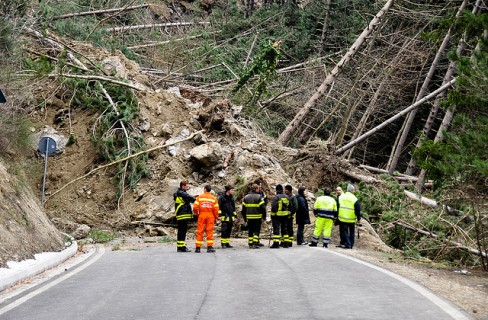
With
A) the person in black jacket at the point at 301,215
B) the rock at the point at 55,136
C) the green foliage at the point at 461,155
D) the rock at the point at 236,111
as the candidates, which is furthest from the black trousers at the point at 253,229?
the rock at the point at 55,136

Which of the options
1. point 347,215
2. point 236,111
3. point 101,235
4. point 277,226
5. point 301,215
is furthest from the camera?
point 236,111

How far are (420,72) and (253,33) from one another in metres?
9.77

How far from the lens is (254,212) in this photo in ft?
54.0

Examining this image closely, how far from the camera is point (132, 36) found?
102 feet

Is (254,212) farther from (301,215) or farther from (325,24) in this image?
(325,24)

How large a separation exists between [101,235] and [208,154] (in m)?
4.69

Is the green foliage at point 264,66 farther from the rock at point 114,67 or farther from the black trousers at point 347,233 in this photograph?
the black trousers at point 347,233

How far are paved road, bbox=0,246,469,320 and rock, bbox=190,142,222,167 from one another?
879 centimetres

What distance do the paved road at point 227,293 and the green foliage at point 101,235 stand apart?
532 centimetres

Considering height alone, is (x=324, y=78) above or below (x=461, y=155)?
above

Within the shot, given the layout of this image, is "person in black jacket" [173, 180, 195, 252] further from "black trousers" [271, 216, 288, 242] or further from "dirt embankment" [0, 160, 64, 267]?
"dirt embankment" [0, 160, 64, 267]

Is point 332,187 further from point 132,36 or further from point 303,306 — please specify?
point 303,306

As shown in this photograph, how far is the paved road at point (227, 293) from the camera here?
731 cm

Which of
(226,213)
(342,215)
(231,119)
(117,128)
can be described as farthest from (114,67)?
(342,215)
